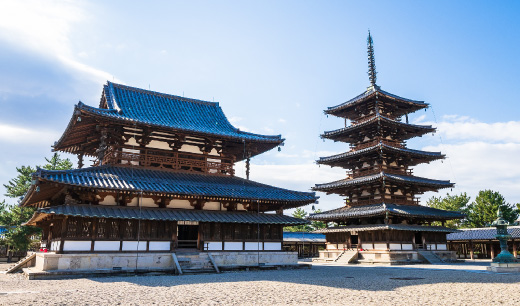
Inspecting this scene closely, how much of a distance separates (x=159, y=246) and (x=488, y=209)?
5534 cm

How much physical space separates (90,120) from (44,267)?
8513mm

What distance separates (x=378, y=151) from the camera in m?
38.2

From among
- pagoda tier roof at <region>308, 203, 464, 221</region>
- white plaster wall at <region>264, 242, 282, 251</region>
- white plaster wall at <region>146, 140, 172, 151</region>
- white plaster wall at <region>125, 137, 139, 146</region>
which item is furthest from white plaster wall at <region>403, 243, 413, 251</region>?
white plaster wall at <region>125, 137, 139, 146</region>

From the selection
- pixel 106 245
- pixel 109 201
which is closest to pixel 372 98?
pixel 109 201

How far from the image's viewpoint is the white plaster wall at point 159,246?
21609 millimetres

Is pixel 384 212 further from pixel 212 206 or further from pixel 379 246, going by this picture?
pixel 212 206

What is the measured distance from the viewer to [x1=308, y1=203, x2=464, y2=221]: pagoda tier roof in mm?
34250

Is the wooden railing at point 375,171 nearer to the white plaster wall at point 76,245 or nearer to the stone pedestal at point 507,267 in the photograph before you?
the stone pedestal at point 507,267

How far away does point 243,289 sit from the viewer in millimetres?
14406

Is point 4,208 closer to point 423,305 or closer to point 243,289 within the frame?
point 243,289

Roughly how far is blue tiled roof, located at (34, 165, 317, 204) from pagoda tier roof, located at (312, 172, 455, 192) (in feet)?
42.2

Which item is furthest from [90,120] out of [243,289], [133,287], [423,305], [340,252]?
[340,252]

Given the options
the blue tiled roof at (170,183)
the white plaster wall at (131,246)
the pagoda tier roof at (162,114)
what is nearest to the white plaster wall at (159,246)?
the white plaster wall at (131,246)

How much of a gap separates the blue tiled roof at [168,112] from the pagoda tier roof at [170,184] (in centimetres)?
309
